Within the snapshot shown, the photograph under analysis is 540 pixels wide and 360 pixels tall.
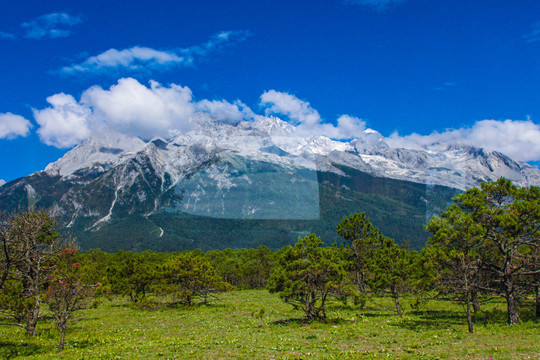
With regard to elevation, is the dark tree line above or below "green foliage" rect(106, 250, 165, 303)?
above

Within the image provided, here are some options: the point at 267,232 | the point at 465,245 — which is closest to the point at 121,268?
the point at 465,245

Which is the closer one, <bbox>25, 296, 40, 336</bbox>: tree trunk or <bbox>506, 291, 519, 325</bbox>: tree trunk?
<bbox>25, 296, 40, 336</bbox>: tree trunk

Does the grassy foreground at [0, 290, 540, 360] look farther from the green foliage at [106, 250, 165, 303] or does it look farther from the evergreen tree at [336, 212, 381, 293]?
the evergreen tree at [336, 212, 381, 293]

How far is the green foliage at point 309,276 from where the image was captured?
85.0ft

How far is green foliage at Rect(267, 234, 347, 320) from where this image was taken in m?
25.9

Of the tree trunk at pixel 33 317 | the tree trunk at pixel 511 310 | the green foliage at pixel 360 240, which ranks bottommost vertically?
the tree trunk at pixel 33 317

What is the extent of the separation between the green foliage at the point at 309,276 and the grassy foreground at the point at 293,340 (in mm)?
2049

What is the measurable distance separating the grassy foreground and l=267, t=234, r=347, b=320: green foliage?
2.05 meters

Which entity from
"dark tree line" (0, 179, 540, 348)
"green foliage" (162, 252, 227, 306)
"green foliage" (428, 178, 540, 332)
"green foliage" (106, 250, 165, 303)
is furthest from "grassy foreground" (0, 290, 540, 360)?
"green foliage" (106, 250, 165, 303)

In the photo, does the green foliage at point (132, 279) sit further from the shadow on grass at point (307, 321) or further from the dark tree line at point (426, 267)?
the shadow on grass at point (307, 321)

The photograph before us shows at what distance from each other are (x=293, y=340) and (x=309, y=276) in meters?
6.45

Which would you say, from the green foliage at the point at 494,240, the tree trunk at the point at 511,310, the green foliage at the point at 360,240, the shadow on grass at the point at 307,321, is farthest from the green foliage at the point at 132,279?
the tree trunk at the point at 511,310

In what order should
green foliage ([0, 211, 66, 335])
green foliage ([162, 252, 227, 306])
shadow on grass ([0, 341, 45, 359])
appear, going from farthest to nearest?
green foliage ([162, 252, 227, 306]) < shadow on grass ([0, 341, 45, 359]) < green foliage ([0, 211, 66, 335])

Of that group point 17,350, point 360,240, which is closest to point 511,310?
point 17,350
